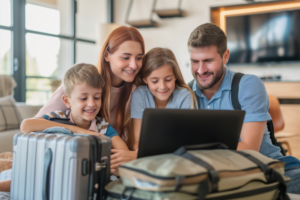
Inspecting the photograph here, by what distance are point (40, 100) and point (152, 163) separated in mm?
4195

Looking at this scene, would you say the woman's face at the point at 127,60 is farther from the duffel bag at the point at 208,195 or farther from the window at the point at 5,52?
the window at the point at 5,52

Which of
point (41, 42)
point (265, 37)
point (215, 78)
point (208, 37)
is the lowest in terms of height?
point (215, 78)

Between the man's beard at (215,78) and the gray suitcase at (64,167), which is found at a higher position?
the man's beard at (215,78)

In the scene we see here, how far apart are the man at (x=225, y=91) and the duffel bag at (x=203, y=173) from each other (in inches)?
18.7

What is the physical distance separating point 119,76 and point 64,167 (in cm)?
77

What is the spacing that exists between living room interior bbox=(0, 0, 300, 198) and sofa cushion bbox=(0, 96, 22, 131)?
1.85 m

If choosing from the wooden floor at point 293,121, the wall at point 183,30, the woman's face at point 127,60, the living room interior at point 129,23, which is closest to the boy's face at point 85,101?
the woman's face at point 127,60

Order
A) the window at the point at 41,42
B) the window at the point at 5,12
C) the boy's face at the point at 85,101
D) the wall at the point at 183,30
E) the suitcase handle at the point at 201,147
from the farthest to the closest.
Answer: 1. the wall at the point at 183,30
2. the window at the point at 41,42
3. the window at the point at 5,12
4. the boy's face at the point at 85,101
5. the suitcase handle at the point at 201,147

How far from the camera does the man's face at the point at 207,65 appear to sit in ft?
4.75

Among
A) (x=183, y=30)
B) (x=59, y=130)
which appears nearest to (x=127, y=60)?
(x=59, y=130)

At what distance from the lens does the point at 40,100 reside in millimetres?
4555

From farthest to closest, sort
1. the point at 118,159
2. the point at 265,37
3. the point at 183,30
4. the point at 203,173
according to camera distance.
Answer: the point at 183,30 < the point at 265,37 < the point at 118,159 < the point at 203,173

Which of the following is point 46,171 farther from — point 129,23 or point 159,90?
point 129,23

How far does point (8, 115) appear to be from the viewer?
88.2 inches
